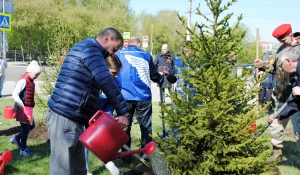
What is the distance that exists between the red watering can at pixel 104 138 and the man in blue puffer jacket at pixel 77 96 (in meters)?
0.15

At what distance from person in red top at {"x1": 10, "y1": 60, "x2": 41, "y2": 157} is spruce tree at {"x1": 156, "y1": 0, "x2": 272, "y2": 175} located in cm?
265

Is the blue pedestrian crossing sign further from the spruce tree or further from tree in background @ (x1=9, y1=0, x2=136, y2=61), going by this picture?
tree in background @ (x1=9, y1=0, x2=136, y2=61)

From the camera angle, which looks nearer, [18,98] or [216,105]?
[216,105]

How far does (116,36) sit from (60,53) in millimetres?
3556

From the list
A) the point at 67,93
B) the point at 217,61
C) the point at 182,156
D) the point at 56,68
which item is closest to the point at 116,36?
the point at 67,93

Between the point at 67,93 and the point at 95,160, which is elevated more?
the point at 67,93

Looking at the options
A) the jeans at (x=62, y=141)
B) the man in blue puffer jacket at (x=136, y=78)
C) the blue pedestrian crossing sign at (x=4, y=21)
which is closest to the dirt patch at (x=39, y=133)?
the man in blue puffer jacket at (x=136, y=78)

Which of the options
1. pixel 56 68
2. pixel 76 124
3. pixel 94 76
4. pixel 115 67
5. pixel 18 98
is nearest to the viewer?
pixel 94 76

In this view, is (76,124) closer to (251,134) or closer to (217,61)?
(217,61)

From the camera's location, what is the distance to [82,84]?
315 cm

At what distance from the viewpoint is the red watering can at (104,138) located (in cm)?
295

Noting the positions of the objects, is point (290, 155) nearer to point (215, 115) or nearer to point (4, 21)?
point (215, 115)

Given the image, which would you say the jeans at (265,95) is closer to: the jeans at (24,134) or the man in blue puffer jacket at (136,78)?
the man in blue puffer jacket at (136,78)

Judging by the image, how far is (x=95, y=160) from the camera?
5422mm
